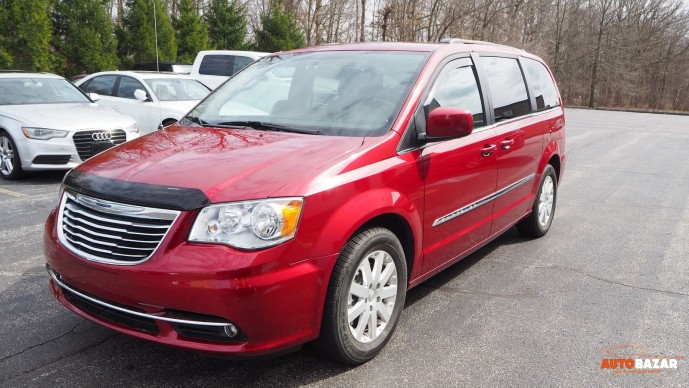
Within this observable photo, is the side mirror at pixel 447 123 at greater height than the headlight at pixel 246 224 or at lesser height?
greater

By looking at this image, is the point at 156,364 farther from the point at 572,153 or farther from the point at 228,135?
the point at 572,153

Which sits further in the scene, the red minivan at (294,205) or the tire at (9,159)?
the tire at (9,159)

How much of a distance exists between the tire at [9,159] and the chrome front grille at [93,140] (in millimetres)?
826

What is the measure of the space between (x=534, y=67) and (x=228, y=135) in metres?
3.35

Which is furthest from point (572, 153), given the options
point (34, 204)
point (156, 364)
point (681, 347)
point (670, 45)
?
point (670, 45)

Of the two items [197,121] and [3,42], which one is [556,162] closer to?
[197,121]

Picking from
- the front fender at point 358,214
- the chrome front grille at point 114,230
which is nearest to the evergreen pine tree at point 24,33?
the chrome front grille at point 114,230

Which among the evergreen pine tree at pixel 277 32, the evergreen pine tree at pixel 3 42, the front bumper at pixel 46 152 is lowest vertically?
the front bumper at pixel 46 152

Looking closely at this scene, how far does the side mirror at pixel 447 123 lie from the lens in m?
3.24

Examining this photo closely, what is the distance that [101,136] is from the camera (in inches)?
314

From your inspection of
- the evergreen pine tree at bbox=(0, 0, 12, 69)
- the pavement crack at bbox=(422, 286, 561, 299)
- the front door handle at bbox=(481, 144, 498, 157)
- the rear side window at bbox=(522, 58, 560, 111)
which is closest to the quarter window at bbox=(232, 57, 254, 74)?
the evergreen pine tree at bbox=(0, 0, 12, 69)

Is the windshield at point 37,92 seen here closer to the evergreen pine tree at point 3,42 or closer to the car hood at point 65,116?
the car hood at point 65,116

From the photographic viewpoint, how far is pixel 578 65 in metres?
50.5

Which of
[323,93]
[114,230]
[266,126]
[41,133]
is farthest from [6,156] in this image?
[114,230]
